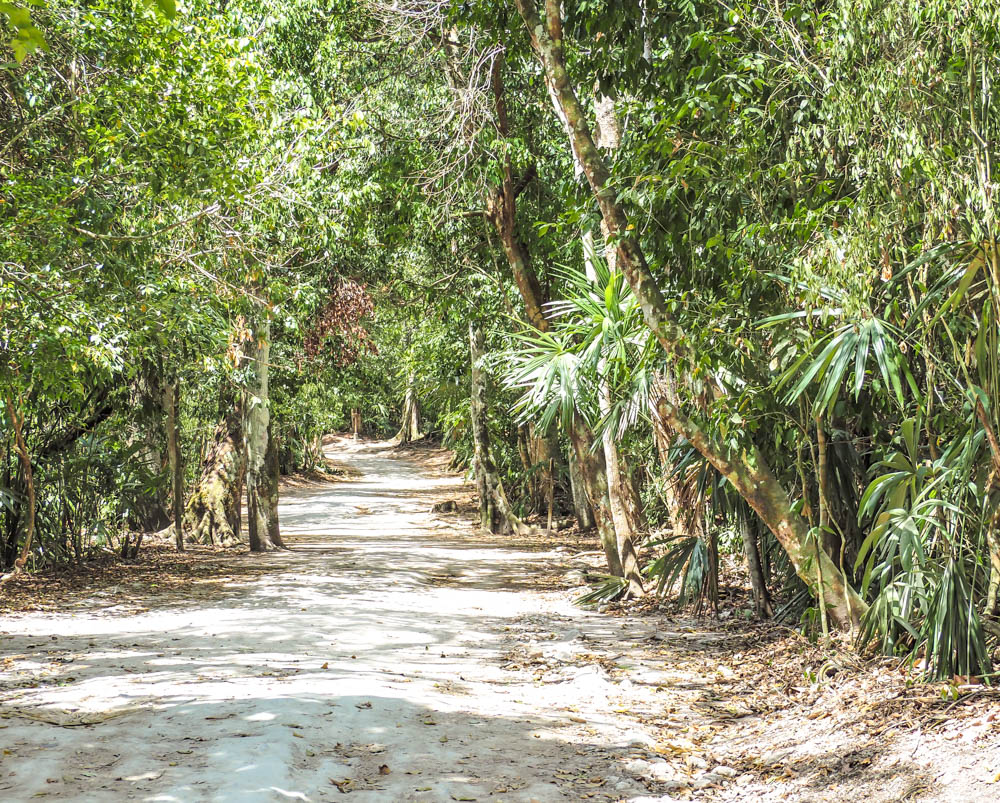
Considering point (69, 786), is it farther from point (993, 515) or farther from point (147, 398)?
point (147, 398)

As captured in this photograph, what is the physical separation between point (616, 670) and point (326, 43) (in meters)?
9.38

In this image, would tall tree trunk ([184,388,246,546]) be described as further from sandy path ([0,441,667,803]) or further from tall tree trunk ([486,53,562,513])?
tall tree trunk ([486,53,562,513])

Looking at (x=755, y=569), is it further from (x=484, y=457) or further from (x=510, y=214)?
(x=484, y=457)

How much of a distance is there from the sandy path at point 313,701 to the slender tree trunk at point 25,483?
146 centimetres

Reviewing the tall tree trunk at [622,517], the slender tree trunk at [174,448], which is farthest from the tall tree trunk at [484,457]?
the tall tree trunk at [622,517]

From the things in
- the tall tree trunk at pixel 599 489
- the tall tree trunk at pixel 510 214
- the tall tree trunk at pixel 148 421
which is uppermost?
the tall tree trunk at pixel 510 214

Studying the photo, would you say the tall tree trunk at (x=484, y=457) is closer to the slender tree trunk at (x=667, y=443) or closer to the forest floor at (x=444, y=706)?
the forest floor at (x=444, y=706)

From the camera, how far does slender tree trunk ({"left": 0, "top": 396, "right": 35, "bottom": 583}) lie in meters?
9.95

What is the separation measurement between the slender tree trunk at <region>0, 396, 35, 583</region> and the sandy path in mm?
1462

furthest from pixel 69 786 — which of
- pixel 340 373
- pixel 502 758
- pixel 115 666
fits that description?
pixel 340 373

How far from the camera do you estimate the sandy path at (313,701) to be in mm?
4457

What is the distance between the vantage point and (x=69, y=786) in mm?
4203

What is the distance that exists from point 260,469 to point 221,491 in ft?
5.24

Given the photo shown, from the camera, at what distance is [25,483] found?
10992 millimetres
